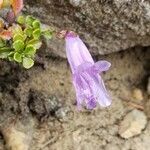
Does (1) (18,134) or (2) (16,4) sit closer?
(2) (16,4)

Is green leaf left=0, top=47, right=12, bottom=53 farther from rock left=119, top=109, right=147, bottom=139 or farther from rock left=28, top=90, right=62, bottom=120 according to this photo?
rock left=119, top=109, right=147, bottom=139

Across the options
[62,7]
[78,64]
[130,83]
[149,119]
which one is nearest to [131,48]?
[130,83]

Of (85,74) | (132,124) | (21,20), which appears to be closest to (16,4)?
(21,20)

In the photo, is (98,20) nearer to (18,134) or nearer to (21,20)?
(21,20)

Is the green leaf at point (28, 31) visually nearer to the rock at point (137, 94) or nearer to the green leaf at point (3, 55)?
the green leaf at point (3, 55)

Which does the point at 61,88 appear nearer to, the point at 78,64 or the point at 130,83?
the point at 130,83

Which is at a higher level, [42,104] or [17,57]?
[17,57]
